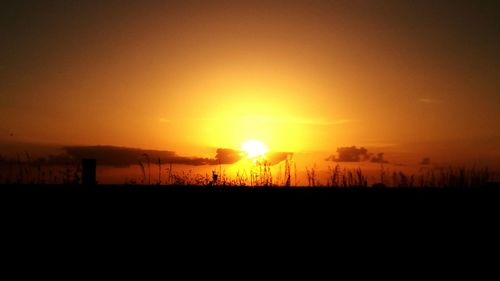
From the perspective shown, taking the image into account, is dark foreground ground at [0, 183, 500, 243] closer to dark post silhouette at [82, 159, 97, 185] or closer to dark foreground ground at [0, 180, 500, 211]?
dark foreground ground at [0, 180, 500, 211]

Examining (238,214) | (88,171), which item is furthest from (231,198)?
(88,171)

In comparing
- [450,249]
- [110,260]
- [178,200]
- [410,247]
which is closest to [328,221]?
[410,247]

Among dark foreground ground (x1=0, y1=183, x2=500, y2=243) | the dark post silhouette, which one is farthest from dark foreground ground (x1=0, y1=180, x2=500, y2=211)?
the dark post silhouette

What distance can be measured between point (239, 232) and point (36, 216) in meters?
2.75

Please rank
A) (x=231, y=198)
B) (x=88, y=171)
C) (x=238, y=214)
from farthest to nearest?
(x=88, y=171)
(x=231, y=198)
(x=238, y=214)

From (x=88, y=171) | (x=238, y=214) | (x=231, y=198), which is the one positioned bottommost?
(x=238, y=214)

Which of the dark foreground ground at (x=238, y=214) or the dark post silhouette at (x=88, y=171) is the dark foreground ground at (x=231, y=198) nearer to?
the dark foreground ground at (x=238, y=214)

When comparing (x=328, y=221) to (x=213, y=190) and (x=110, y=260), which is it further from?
(x=110, y=260)

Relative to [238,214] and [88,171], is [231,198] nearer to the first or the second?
[238,214]

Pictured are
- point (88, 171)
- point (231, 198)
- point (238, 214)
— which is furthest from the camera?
point (88, 171)

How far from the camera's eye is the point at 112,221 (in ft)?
20.1

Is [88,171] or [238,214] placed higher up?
[88,171]

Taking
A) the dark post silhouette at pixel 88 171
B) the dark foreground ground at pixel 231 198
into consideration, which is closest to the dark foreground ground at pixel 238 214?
the dark foreground ground at pixel 231 198

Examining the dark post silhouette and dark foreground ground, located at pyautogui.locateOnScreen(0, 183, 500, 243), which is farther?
the dark post silhouette
